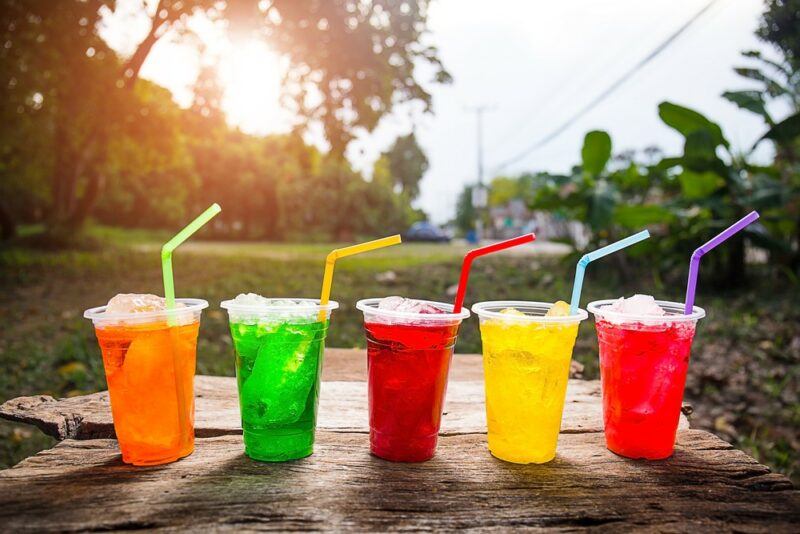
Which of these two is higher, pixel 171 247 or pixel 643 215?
pixel 643 215

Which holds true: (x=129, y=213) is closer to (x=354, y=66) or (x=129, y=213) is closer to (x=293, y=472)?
(x=354, y=66)

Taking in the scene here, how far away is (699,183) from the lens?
6.83m

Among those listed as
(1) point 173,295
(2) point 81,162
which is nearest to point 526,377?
(1) point 173,295

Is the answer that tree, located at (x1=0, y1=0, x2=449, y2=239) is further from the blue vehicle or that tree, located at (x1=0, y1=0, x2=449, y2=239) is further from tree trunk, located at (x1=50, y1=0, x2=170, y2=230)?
the blue vehicle

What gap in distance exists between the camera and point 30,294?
24.6ft

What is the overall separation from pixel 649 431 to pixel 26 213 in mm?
30277

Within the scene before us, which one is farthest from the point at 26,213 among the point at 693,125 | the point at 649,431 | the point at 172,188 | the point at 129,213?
the point at 649,431

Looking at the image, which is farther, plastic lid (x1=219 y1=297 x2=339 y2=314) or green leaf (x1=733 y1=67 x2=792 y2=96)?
green leaf (x1=733 y1=67 x2=792 y2=96)

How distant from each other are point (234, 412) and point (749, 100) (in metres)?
6.46

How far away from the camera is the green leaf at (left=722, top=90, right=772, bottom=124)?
606cm

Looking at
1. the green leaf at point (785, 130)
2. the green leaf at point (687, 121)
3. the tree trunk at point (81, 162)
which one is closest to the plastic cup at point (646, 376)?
the green leaf at point (687, 121)

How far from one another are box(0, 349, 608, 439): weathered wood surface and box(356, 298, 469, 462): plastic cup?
28cm

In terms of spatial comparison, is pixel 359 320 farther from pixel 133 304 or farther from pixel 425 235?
pixel 425 235

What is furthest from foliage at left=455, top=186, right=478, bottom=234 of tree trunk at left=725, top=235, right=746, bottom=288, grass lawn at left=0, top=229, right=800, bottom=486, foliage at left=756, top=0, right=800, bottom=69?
foliage at left=756, top=0, right=800, bottom=69
